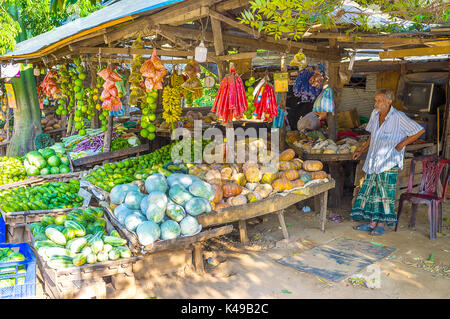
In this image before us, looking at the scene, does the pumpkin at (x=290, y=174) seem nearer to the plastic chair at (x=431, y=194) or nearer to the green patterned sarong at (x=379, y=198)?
the green patterned sarong at (x=379, y=198)

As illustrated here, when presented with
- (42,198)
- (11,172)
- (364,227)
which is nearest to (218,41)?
(42,198)

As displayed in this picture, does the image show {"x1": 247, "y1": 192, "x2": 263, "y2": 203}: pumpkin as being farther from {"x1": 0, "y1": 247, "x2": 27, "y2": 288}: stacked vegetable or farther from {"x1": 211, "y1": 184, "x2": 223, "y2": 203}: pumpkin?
{"x1": 0, "y1": 247, "x2": 27, "y2": 288}: stacked vegetable

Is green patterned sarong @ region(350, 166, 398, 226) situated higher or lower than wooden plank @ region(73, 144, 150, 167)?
lower

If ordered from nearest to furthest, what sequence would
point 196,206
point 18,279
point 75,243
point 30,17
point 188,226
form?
point 18,279, point 75,243, point 188,226, point 196,206, point 30,17

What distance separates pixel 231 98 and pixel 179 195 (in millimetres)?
1236

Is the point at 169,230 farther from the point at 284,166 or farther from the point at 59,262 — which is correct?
the point at 284,166

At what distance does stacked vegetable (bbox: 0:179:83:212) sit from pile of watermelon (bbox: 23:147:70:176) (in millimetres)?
953

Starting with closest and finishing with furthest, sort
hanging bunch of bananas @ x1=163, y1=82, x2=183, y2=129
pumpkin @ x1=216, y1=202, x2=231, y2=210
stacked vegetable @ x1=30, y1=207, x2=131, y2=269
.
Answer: stacked vegetable @ x1=30, y1=207, x2=131, y2=269
pumpkin @ x1=216, y1=202, x2=231, y2=210
hanging bunch of bananas @ x1=163, y1=82, x2=183, y2=129

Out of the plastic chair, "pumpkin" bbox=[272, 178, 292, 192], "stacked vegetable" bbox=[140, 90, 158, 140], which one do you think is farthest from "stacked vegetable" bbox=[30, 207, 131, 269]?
the plastic chair

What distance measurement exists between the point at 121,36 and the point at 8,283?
311 cm

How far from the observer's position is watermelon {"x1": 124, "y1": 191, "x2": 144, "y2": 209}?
3959 millimetres

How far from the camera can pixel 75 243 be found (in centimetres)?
343

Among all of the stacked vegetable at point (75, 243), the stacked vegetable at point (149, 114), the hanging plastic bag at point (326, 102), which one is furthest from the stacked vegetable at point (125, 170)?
the hanging plastic bag at point (326, 102)

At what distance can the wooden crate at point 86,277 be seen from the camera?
315 centimetres
